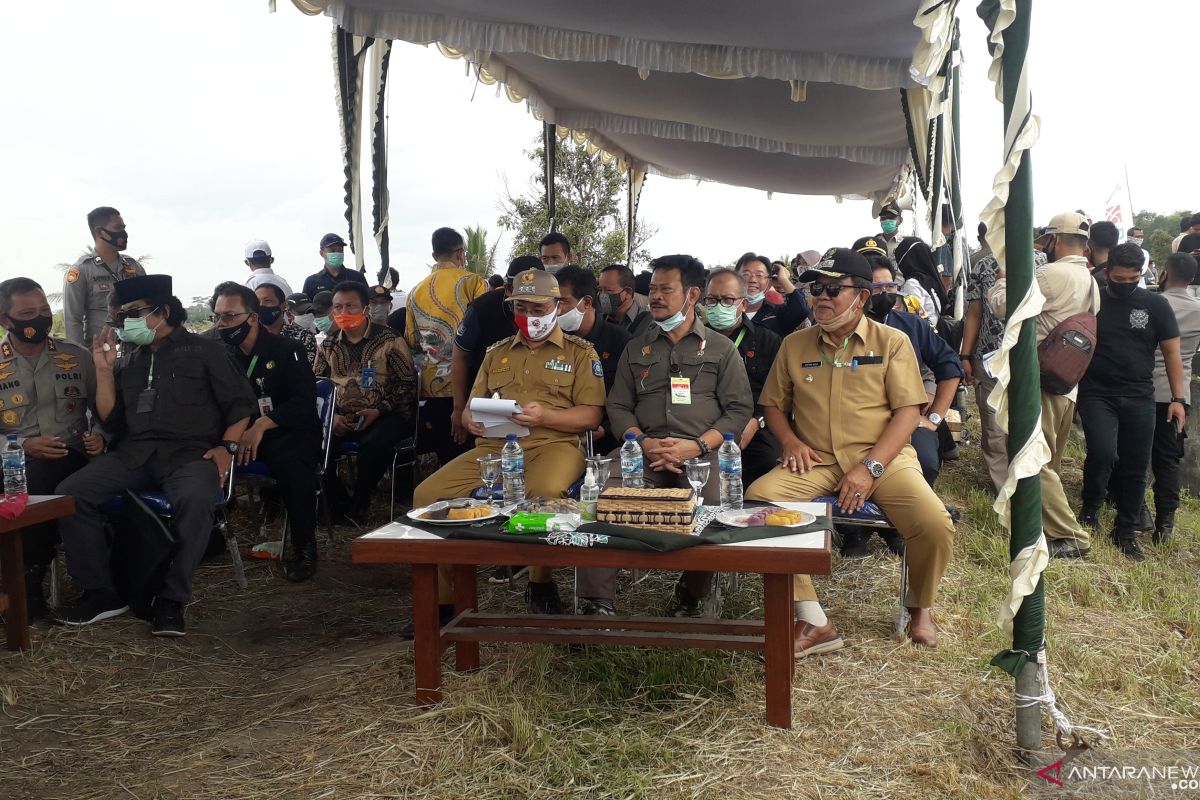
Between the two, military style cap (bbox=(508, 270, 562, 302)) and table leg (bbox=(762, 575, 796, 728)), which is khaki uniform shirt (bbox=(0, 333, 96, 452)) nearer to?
military style cap (bbox=(508, 270, 562, 302))

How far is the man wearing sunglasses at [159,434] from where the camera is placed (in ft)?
14.1

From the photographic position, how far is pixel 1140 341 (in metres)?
5.19

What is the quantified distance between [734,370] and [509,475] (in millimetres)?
1314

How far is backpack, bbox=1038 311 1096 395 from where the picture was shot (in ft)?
16.0

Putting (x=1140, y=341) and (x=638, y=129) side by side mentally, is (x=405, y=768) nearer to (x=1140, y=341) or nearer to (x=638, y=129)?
(x=1140, y=341)

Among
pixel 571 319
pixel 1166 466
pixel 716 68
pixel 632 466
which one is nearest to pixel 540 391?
pixel 571 319

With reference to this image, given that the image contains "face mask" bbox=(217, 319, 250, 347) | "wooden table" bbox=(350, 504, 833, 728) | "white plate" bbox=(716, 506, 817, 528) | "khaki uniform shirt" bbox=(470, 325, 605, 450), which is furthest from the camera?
"face mask" bbox=(217, 319, 250, 347)

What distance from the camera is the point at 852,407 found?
3.96 meters

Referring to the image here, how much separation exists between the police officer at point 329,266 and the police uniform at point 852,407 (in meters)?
4.72

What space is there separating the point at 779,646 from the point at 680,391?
148 centimetres

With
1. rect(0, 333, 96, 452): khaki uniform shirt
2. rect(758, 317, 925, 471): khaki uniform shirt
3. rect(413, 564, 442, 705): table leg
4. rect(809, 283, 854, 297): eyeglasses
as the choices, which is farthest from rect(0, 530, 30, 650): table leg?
rect(809, 283, 854, 297): eyeglasses

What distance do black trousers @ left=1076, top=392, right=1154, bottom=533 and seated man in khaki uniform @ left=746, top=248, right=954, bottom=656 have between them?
199cm

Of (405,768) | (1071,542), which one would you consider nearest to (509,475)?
(405,768)

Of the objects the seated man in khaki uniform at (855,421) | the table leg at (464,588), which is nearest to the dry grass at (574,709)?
the table leg at (464,588)
